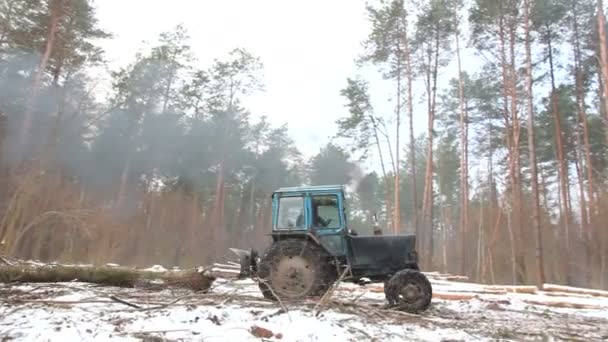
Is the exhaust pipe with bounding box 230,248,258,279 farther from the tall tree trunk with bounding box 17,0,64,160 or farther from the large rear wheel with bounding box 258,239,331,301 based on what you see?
the tall tree trunk with bounding box 17,0,64,160

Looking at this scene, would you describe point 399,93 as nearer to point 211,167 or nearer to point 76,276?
point 211,167

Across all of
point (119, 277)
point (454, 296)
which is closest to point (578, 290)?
point (454, 296)

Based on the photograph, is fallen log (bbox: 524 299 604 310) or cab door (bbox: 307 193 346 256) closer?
cab door (bbox: 307 193 346 256)

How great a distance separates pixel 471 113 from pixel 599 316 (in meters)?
16.0

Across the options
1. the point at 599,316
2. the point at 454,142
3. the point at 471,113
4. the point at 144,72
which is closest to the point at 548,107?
the point at 471,113

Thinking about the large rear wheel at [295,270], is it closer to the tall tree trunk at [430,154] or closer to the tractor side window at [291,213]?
the tractor side window at [291,213]

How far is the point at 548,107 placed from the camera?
65.4 feet

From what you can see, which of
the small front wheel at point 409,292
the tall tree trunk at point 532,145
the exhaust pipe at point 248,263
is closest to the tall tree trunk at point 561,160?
the tall tree trunk at point 532,145

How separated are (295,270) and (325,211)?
116 cm

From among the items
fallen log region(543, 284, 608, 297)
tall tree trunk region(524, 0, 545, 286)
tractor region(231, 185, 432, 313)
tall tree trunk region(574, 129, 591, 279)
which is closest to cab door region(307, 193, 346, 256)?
Answer: tractor region(231, 185, 432, 313)

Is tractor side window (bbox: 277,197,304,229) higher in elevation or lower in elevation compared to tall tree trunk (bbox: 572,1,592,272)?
lower

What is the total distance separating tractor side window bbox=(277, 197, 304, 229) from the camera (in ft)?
24.1

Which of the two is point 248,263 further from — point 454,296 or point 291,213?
point 454,296

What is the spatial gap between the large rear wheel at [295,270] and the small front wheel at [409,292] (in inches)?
42.1
